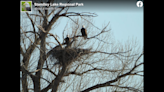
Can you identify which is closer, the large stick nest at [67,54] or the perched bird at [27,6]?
the perched bird at [27,6]

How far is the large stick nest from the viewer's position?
23.7ft

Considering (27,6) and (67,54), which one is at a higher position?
(27,6)

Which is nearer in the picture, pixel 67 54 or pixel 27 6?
pixel 27 6

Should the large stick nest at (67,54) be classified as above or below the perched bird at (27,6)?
below

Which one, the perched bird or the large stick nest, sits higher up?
the perched bird

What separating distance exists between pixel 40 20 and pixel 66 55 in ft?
5.29

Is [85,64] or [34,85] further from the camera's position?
[34,85]

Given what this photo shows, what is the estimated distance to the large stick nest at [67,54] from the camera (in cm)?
724

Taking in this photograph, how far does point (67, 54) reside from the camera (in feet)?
24.6

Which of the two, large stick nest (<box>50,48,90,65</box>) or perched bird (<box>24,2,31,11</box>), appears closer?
perched bird (<box>24,2,31,11</box>)
